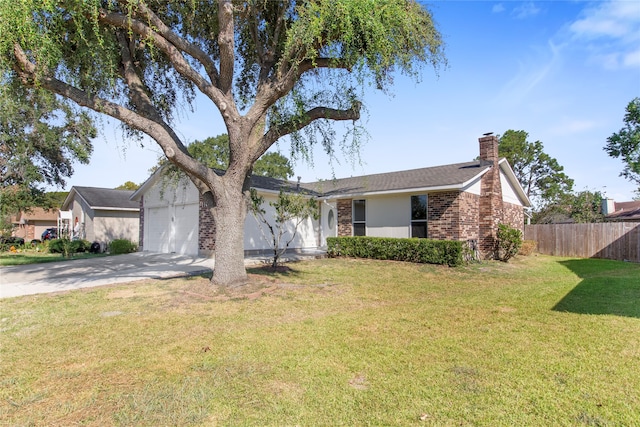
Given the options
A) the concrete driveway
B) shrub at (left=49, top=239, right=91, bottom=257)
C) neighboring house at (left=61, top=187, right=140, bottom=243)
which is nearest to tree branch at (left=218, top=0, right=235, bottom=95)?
the concrete driveway

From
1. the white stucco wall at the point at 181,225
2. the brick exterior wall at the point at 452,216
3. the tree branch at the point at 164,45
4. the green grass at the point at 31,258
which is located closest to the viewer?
the tree branch at the point at 164,45

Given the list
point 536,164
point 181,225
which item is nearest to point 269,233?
point 181,225

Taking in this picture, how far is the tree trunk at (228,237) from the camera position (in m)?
7.93

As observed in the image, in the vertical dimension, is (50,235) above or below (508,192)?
below

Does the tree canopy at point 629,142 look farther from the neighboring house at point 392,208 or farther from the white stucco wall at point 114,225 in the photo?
the white stucco wall at point 114,225

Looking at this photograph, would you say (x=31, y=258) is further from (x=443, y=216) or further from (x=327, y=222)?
(x=443, y=216)

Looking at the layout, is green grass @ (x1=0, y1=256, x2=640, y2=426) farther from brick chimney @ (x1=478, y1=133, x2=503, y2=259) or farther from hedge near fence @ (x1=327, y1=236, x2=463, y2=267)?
brick chimney @ (x1=478, y1=133, x2=503, y2=259)

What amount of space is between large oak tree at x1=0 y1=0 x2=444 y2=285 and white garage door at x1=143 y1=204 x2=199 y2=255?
7.33 metres

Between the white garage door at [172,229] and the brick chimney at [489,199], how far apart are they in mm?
12117

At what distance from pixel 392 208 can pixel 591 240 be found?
9775mm

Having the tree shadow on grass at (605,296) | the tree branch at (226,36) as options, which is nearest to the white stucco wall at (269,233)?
the tree branch at (226,36)

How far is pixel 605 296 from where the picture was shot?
23.7 feet

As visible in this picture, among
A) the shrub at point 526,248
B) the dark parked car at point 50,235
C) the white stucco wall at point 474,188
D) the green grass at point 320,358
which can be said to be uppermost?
the white stucco wall at point 474,188

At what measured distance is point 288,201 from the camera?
34.6 ft
